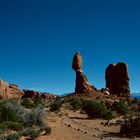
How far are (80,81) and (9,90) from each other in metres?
25.6

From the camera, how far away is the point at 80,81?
234ft

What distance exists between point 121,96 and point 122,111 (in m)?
31.7

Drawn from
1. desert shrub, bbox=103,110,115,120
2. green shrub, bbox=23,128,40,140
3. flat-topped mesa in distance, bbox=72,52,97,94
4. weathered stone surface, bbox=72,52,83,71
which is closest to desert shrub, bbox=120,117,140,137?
green shrub, bbox=23,128,40,140

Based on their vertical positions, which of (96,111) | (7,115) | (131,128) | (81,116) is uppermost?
(96,111)

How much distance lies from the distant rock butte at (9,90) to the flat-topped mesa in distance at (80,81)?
20833 millimetres

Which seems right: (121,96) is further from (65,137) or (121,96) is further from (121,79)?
(65,137)

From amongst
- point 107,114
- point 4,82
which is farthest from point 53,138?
point 4,82

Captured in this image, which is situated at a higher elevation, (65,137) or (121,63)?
(121,63)

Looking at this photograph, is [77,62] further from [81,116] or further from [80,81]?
[81,116]

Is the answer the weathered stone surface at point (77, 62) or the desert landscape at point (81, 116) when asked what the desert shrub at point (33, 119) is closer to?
the desert landscape at point (81, 116)

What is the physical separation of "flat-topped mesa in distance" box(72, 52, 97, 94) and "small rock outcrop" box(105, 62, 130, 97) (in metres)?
4.50

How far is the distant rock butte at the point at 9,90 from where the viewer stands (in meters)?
85.6

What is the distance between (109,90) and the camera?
246ft

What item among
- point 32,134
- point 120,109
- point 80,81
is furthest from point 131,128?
point 80,81
